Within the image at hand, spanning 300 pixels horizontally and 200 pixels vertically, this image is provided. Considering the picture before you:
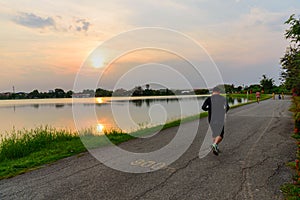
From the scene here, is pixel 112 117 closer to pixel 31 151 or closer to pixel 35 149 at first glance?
pixel 35 149

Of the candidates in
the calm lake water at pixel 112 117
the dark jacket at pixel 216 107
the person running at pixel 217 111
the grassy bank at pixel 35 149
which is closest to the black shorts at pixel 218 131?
the person running at pixel 217 111

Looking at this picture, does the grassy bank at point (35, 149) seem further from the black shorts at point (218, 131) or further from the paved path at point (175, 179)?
the black shorts at point (218, 131)

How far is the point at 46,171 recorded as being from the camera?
17.6 feet

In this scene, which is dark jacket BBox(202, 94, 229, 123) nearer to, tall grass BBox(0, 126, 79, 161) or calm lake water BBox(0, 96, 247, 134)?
tall grass BBox(0, 126, 79, 161)

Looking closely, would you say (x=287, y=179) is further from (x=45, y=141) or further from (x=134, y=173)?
(x=45, y=141)

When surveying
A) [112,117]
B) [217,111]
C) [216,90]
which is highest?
[216,90]

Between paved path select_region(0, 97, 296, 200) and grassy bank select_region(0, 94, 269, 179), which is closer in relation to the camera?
paved path select_region(0, 97, 296, 200)

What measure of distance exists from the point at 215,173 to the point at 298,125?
264 inches

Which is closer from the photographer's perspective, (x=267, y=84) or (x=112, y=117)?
(x=112, y=117)

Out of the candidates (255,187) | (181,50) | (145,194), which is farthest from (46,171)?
(181,50)

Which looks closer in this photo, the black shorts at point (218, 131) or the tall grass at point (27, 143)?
the black shorts at point (218, 131)

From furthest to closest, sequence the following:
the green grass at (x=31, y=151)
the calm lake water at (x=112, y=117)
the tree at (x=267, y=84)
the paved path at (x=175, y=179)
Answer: the tree at (x=267, y=84), the calm lake water at (x=112, y=117), the green grass at (x=31, y=151), the paved path at (x=175, y=179)

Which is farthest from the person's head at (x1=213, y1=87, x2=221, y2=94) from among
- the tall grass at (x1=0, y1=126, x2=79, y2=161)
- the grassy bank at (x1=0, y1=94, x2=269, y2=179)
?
the tall grass at (x1=0, y1=126, x2=79, y2=161)

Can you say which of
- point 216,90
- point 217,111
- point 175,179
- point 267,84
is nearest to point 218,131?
point 217,111
